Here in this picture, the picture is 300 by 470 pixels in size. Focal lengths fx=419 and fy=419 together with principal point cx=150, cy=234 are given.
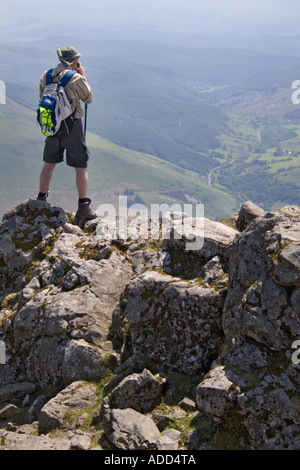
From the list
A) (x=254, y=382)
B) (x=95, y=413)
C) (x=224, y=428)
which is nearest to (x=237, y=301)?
(x=254, y=382)

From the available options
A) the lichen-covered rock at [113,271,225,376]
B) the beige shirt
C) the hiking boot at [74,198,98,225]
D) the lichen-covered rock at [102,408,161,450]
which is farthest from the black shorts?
the lichen-covered rock at [102,408,161,450]

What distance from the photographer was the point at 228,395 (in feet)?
30.5

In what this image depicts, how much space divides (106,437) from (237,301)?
15.3 feet

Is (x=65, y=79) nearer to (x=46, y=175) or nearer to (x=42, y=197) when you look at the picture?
(x=46, y=175)

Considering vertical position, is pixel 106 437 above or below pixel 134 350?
below

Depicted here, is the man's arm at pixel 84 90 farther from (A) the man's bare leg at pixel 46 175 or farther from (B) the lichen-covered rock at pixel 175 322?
(B) the lichen-covered rock at pixel 175 322

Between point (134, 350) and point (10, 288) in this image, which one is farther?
point (10, 288)

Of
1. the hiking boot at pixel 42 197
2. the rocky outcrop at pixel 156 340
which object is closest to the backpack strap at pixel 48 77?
the hiking boot at pixel 42 197

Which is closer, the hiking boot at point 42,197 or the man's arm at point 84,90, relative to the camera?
the man's arm at point 84,90

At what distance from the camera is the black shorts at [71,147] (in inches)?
696

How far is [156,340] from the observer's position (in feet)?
39.9
